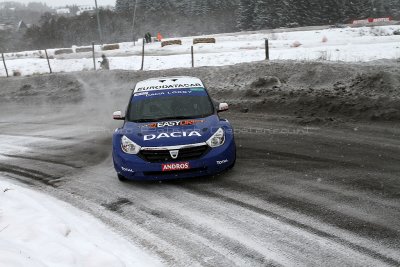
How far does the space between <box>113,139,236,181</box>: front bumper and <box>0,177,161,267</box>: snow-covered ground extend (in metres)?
1.13

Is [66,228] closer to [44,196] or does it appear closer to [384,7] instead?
[44,196]

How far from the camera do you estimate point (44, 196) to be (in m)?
7.43

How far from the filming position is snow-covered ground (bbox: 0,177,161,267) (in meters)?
4.64

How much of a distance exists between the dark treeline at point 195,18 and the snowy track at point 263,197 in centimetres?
6335

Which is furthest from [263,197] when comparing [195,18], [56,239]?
[195,18]

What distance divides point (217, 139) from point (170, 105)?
1.46 meters

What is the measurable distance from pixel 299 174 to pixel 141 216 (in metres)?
2.92

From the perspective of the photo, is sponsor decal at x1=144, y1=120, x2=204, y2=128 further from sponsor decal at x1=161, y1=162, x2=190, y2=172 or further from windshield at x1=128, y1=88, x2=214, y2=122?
sponsor decal at x1=161, y1=162, x2=190, y2=172

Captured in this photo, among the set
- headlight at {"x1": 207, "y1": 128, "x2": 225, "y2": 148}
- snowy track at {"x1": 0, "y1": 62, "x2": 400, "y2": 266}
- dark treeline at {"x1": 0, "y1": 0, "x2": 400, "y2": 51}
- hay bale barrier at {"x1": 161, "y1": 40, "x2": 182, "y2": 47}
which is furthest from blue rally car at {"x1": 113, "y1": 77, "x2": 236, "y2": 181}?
dark treeline at {"x1": 0, "y1": 0, "x2": 400, "y2": 51}

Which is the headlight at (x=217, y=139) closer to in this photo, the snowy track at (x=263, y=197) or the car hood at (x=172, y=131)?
the car hood at (x=172, y=131)

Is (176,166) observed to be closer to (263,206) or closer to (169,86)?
(263,206)

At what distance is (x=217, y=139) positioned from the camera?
7512mm

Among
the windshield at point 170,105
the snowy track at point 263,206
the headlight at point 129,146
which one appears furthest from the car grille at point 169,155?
the windshield at point 170,105

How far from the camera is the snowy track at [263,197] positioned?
5082 mm
